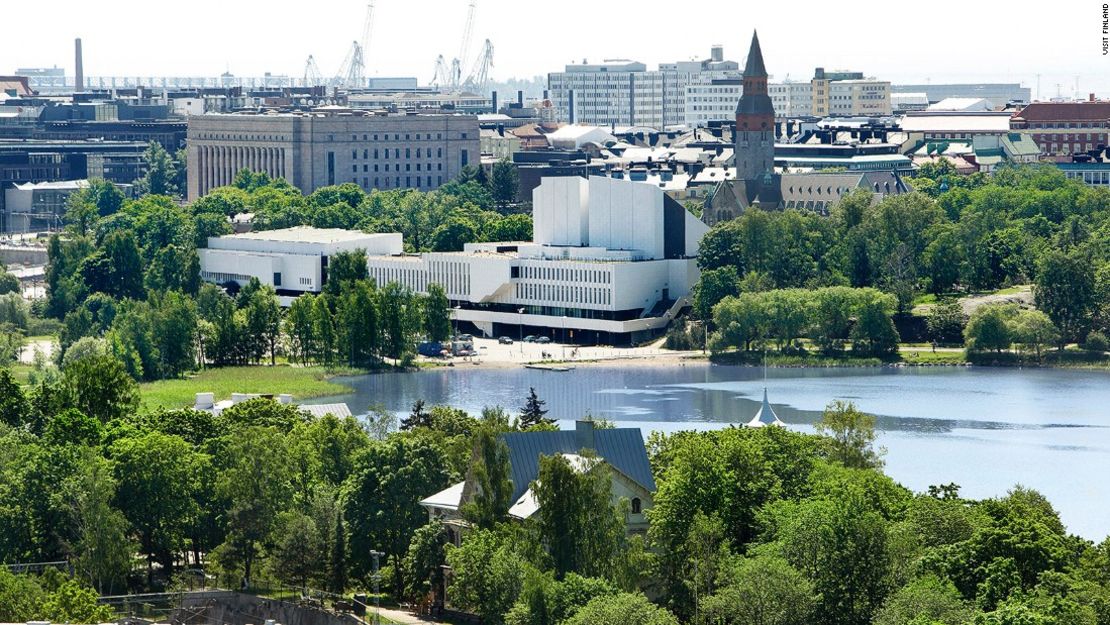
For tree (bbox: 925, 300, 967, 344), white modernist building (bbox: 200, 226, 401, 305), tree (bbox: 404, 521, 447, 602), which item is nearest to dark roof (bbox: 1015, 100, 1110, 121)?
white modernist building (bbox: 200, 226, 401, 305)

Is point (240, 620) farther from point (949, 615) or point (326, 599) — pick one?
point (949, 615)

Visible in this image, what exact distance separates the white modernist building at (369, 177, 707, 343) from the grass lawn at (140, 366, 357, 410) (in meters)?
11.1

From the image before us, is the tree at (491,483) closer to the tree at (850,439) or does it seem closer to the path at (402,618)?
the path at (402,618)

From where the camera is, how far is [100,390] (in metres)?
47.4

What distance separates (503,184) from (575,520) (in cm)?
7963

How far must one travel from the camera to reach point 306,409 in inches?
1962

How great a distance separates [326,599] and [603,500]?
15.3ft

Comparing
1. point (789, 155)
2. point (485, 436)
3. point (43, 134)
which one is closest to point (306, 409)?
point (485, 436)

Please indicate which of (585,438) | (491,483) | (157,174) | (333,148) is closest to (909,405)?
(585,438)

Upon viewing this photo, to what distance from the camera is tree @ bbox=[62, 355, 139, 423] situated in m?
47.0

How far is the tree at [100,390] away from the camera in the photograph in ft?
154

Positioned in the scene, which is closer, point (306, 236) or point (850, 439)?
point (850, 439)

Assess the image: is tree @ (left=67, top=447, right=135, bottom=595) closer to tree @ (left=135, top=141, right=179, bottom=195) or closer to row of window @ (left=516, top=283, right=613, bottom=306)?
row of window @ (left=516, top=283, right=613, bottom=306)

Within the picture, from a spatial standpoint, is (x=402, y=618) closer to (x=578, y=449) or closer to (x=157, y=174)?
(x=578, y=449)
